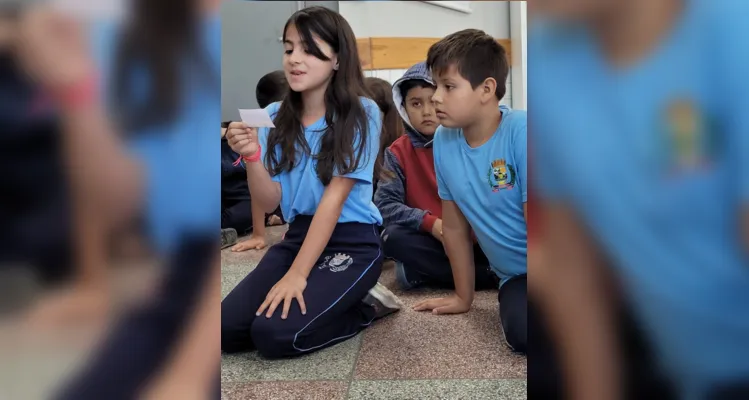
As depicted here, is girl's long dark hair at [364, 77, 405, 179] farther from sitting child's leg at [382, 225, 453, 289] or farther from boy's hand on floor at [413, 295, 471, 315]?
boy's hand on floor at [413, 295, 471, 315]

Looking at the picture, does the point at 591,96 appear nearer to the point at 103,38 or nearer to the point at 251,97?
the point at 103,38

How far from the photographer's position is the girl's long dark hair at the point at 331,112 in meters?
1.02

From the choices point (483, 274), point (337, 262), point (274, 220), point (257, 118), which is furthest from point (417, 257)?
point (274, 220)

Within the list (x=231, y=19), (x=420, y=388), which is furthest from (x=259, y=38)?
(x=420, y=388)

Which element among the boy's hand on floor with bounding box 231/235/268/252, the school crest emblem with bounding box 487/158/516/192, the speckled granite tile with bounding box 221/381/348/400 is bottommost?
the speckled granite tile with bounding box 221/381/348/400

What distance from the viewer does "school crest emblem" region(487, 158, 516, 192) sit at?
1025mm

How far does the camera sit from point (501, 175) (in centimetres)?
103

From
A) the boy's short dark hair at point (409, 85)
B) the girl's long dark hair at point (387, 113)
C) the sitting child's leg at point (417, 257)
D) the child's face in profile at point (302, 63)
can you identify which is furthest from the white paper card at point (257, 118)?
the girl's long dark hair at point (387, 113)

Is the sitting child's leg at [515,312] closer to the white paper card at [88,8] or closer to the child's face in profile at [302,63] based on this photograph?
the child's face in profile at [302,63]

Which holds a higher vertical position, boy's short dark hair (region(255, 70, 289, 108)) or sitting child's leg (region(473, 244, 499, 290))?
boy's short dark hair (region(255, 70, 289, 108))

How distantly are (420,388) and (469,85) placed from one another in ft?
1.79

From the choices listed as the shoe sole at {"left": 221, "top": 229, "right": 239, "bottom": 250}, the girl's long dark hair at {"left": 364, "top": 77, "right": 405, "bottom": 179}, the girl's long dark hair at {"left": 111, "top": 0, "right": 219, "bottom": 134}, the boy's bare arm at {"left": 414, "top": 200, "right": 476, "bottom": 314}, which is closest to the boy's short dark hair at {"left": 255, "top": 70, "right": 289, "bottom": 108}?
the girl's long dark hair at {"left": 364, "top": 77, "right": 405, "bottom": 179}

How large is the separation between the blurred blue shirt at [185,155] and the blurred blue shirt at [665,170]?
0.19m

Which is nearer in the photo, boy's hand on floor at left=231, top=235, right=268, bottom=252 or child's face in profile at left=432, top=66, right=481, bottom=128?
child's face in profile at left=432, top=66, right=481, bottom=128
